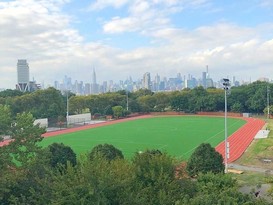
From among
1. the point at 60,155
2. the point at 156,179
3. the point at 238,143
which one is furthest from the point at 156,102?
the point at 156,179

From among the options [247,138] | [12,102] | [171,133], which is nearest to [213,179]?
[247,138]

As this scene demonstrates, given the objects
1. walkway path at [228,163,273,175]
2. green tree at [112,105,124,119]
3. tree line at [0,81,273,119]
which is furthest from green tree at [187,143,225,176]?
green tree at [112,105,124,119]

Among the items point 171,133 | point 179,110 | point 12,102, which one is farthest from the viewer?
point 179,110

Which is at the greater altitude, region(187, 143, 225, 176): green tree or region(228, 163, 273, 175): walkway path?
region(187, 143, 225, 176): green tree

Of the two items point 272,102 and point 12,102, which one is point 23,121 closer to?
point 12,102

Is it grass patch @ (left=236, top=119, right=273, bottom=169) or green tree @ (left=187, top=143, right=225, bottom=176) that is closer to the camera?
green tree @ (left=187, top=143, right=225, bottom=176)

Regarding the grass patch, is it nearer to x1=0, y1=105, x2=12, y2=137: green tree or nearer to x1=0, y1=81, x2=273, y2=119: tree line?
x1=0, y1=105, x2=12, y2=137: green tree
